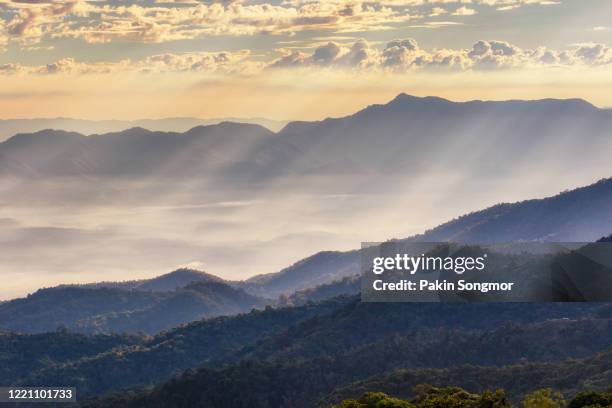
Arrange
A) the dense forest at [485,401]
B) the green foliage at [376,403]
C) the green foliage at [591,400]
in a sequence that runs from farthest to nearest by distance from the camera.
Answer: the green foliage at [376,403], the green foliage at [591,400], the dense forest at [485,401]

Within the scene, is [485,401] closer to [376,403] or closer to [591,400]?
[591,400]

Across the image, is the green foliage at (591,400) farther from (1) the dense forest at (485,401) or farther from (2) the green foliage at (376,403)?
(2) the green foliage at (376,403)

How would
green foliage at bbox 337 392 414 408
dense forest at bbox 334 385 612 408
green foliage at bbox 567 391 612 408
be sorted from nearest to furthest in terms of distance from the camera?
dense forest at bbox 334 385 612 408, green foliage at bbox 567 391 612 408, green foliage at bbox 337 392 414 408

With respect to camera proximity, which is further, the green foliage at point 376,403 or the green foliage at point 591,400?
the green foliage at point 376,403

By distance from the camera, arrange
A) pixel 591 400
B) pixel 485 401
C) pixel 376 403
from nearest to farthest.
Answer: pixel 485 401 → pixel 591 400 → pixel 376 403

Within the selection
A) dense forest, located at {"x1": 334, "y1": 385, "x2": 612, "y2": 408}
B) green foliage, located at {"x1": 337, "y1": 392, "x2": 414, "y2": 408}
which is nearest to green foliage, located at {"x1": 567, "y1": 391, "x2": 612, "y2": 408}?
dense forest, located at {"x1": 334, "y1": 385, "x2": 612, "y2": 408}

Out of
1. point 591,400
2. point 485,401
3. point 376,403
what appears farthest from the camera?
point 376,403

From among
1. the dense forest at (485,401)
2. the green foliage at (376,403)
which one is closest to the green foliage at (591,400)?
the dense forest at (485,401)

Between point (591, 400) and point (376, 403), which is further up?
Answer: point (591, 400)

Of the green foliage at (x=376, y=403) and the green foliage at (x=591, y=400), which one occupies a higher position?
the green foliage at (x=591, y=400)

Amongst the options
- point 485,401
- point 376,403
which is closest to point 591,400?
point 485,401

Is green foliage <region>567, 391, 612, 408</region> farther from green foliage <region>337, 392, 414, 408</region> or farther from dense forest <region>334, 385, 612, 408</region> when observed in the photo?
green foliage <region>337, 392, 414, 408</region>
